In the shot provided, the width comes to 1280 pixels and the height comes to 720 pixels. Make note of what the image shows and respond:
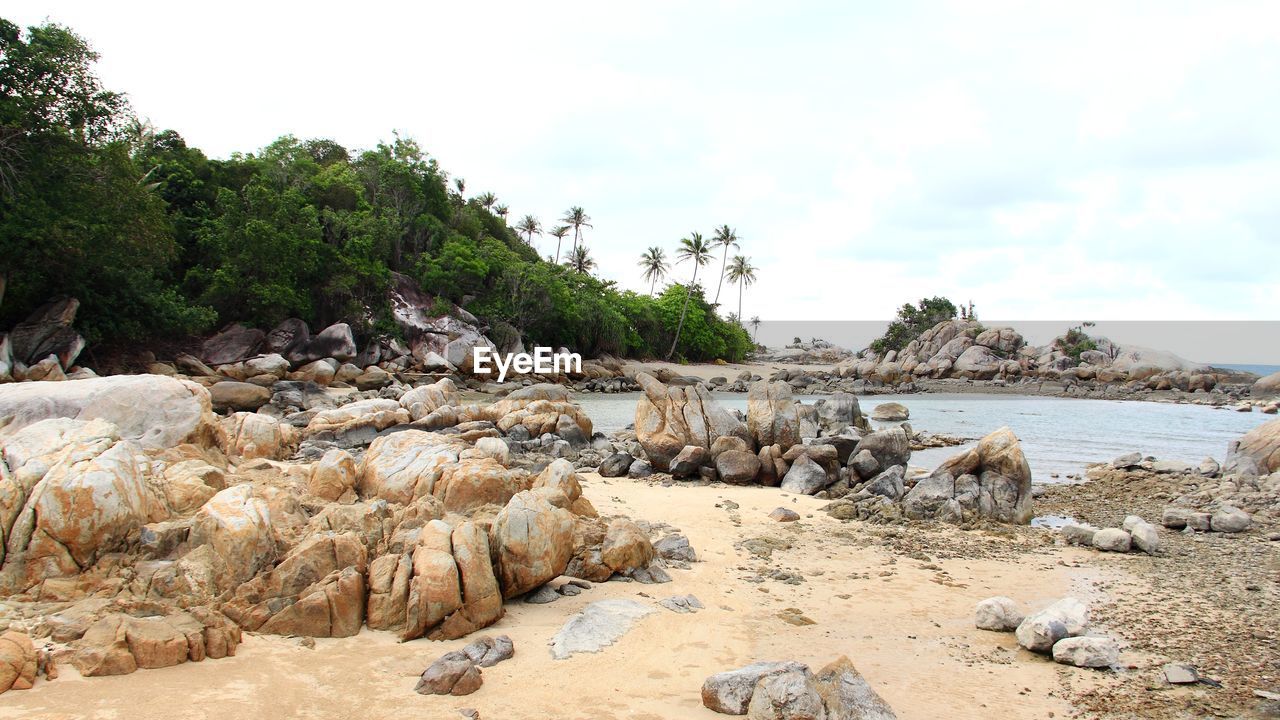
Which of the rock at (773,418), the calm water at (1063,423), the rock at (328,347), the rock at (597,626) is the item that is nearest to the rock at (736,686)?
the rock at (597,626)

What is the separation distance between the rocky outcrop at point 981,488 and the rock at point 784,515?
6.12 feet

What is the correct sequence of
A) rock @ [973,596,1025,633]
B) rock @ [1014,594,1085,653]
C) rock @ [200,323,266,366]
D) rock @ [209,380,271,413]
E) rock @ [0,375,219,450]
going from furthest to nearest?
rock @ [200,323,266,366], rock @ [209,380,271,413], rock @ [0,375,219,450], rock @ [973,596,1025,633], rock @ [1014,594,1085,653]

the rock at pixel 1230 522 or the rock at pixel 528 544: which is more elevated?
Result: the rock at pixel 528 544

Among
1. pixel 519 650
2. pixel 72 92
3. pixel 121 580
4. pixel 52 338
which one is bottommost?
pixel 519 650

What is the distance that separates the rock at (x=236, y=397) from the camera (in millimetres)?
22484

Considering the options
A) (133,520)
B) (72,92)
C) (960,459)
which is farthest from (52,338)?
(960,459)

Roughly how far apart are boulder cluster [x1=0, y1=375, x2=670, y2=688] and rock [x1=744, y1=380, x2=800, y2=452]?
6.83 metres

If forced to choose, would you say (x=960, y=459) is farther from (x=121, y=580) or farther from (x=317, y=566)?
(x=121, y=580)

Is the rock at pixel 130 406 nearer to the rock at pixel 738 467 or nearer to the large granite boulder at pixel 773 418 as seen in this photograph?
the rock at pixel 738 467

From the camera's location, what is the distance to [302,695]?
532 cm

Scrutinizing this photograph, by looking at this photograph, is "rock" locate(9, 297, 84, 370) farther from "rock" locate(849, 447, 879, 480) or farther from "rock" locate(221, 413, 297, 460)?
"rock" locate(849, 447, 879, 480)

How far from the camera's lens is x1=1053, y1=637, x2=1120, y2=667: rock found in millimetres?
6156

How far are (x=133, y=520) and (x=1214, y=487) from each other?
56.3 ft

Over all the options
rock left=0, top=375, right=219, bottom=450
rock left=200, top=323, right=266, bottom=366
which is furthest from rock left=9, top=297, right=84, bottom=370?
rock left=0, top=375, right=219, bottom=450
